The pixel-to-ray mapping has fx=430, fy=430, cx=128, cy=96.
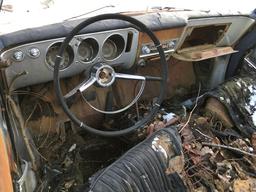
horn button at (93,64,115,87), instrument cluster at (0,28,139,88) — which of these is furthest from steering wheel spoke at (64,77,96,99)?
instrument cluster at (0,28,139,88)

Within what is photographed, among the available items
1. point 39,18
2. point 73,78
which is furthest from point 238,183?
point 39,18

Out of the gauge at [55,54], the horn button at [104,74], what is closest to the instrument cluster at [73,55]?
the gauge at [55,54]

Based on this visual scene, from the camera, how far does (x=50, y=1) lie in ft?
11.8

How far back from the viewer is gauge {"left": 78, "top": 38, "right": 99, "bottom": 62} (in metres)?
2.97

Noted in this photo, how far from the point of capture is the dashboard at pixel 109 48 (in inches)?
106

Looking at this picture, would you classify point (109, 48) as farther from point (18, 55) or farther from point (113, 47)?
point (18, 55)

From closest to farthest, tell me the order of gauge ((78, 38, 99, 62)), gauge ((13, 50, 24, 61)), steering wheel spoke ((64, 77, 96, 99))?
gauge ((13, 50, 24, 61)), steering wheel spoke ((64, 77, 96, 99)), gauge ((78, 38, 99, 62))

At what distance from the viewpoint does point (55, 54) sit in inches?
114

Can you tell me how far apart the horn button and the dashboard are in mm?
132

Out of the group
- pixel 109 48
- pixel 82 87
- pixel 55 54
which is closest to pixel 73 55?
pixel 55 54

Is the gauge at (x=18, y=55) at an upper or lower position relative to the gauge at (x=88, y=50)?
upper

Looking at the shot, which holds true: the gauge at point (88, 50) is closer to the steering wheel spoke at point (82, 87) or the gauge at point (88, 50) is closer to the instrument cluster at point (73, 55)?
the instrument cluster at point (73, 55)

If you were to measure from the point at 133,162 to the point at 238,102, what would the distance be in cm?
137

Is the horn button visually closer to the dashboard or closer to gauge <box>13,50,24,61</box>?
the dashboard
